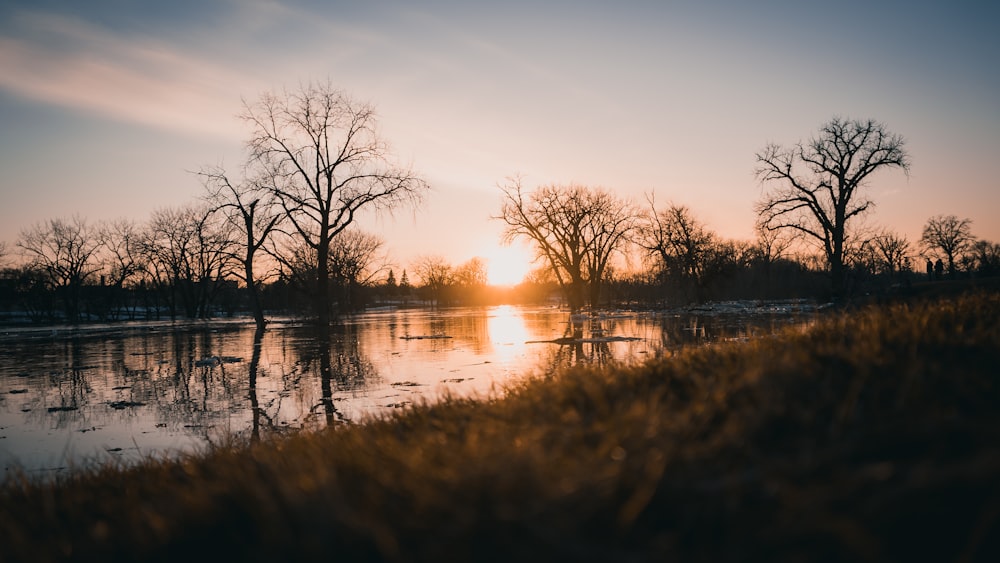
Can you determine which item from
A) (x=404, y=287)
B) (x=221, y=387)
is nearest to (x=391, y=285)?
(x=404, y=287)

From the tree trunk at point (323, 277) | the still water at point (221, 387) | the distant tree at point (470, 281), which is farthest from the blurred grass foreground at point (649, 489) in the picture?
the distant tree at point (470, 281)

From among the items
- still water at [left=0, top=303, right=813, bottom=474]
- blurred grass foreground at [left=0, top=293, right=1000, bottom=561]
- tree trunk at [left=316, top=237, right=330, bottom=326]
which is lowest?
still water at [left=0, top=303, right=813, bottom=474]

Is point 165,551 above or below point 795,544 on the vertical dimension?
below

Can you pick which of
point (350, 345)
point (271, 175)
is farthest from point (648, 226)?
point (350, 345)

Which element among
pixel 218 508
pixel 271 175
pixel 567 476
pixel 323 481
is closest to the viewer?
pixel 567 476

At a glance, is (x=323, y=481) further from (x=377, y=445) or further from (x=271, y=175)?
(x=271, y=175)

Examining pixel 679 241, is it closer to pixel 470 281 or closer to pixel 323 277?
pixel 323 277

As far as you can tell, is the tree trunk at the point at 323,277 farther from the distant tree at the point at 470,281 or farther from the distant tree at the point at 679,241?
the distant tree at the point at 470,281

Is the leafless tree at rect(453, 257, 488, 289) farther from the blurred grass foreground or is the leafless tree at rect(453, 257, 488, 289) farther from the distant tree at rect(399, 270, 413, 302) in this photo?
the blurred grass foreground

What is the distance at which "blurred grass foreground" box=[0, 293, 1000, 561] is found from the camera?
2045 mm

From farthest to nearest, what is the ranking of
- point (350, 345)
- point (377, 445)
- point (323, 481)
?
1. point (350, 345)
2. point (377, 445)
3. point (323, 481)

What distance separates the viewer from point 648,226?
180 ft

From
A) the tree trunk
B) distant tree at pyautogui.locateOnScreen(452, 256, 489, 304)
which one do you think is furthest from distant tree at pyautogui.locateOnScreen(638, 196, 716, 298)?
distant tree at pyautogui.locateOnScreen(452, 256, 489, 304)

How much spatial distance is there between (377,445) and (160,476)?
7.20 ft
